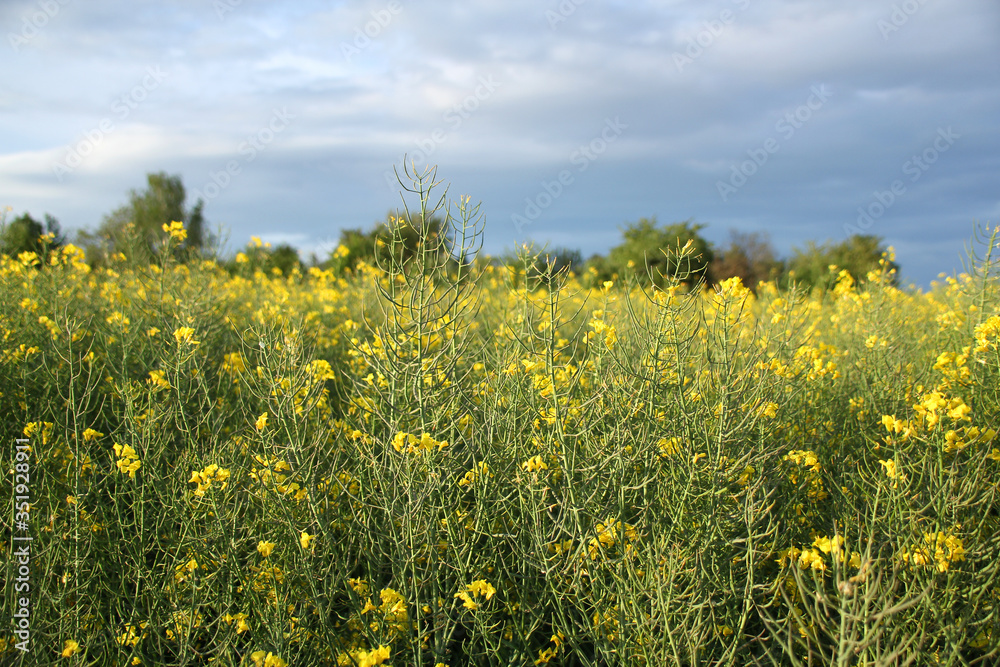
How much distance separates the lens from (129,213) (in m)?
36.4

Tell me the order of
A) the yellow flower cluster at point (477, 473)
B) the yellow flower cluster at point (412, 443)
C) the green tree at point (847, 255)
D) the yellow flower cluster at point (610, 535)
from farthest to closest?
the green tree at point (847, 255) < the yellow flower cluster at point (477, 473) < the yellow flower cluster at point (610, 535) < the yellow flower cluster at point (412, 443)

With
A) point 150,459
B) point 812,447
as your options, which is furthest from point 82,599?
point 812,447

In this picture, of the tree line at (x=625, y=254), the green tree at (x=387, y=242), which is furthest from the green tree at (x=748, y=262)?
the green tree at (x=387, y=242)

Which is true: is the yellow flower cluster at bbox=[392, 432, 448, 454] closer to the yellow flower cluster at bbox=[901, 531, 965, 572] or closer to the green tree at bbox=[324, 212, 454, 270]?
the green tree at bbox=[324, 212, 454, 270]

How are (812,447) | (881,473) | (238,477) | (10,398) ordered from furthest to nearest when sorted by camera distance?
(10,398) < (812,447) < (238,477) < (881,473)

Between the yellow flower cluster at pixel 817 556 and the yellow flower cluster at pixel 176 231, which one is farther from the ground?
the yellow flower cluster at pixel 176 231

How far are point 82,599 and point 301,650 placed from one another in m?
0.84

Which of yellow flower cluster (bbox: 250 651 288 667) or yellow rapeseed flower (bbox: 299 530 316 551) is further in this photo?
yellow rapeseed flower (bbox: 299 530 316 551)

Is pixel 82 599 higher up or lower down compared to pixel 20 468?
lower down

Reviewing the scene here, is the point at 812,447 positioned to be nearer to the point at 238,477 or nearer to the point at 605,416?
the point at 605,416

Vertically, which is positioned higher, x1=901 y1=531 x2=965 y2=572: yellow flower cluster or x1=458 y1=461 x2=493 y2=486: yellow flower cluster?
x1=458 y1=461 x2=493 y2=486: yellow flower cluster

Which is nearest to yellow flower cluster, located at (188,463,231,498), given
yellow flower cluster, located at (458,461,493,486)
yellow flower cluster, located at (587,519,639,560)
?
yellow flower cluster, located at (458,461,493,486)

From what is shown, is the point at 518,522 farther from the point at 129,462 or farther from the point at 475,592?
the point at 129,462

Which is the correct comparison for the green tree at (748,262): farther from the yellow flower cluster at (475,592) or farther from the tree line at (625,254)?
the yellow flower cluster at (475,592)
